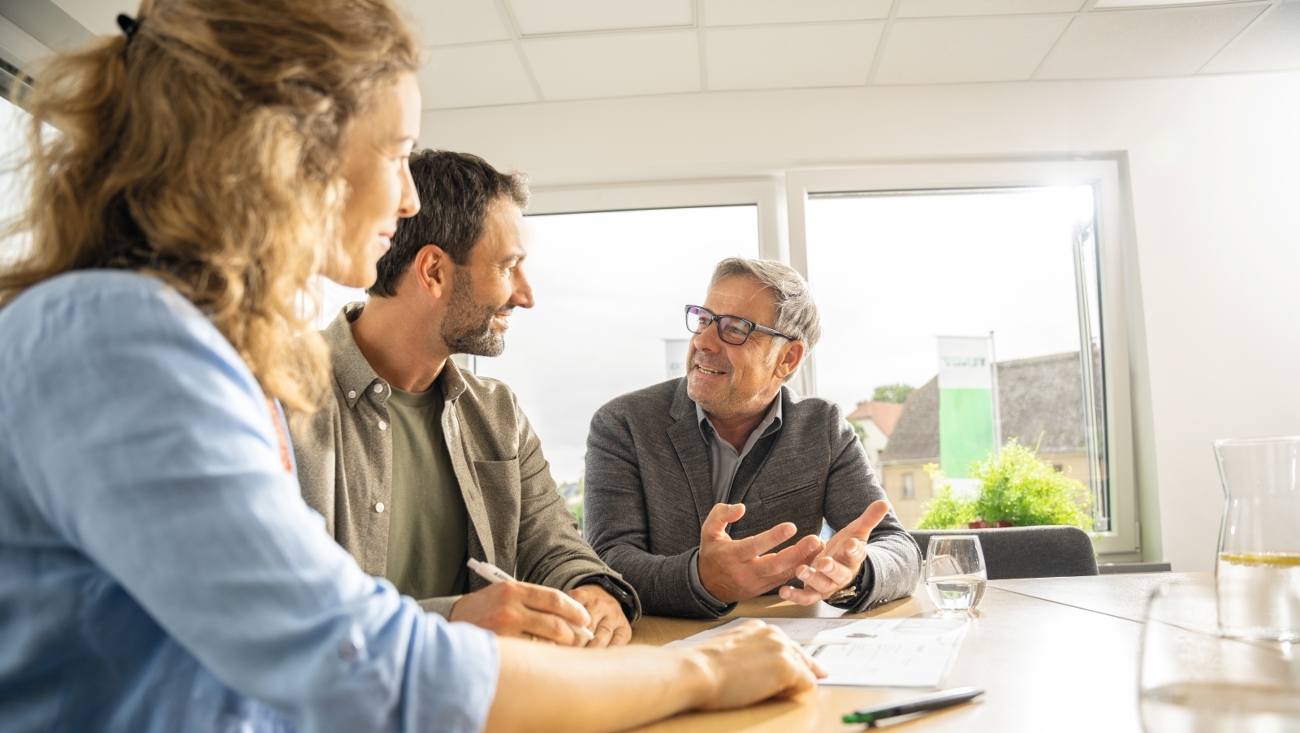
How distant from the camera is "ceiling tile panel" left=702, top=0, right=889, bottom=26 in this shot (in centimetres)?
302

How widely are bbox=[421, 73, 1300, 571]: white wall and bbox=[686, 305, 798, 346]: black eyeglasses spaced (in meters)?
1.55

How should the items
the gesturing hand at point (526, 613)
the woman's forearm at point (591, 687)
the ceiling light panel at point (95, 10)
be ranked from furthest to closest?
the ceiling light panel at point (95, 10), the gesturing hand at point (526, 613), the woman's forearm at point (591, 687)

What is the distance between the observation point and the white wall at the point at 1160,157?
357cm

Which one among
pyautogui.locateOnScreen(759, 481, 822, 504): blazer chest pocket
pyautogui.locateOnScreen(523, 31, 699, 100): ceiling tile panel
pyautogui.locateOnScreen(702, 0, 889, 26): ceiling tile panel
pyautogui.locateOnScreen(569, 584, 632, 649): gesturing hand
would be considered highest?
pyautogui.locateOnScreen(702, 0, 889, 26): ceiling tile panel

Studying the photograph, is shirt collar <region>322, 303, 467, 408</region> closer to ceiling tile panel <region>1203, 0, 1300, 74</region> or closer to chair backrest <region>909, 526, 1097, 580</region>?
chair backrest <region>909, 526, 1097, 580</region>

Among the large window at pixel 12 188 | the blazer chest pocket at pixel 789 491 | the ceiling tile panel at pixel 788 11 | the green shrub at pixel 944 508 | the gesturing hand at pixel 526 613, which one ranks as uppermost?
the ceiling tile panel at pixel 788 11

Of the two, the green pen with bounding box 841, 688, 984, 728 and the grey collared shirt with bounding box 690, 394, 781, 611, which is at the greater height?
the grey collared shirt with bounding box 690, 394, 781, 611

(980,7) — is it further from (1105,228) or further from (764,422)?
(764,422)

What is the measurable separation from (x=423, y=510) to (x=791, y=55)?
2494 mm

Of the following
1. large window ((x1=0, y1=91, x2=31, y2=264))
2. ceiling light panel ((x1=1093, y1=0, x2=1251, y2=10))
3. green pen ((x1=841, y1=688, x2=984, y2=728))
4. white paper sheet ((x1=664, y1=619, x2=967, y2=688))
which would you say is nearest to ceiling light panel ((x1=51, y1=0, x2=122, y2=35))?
large window ((x1=0, y1=91, x2=31, y2=264))

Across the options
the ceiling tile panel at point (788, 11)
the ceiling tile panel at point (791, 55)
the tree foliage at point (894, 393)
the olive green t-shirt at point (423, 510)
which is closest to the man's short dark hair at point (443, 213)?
the olive green t-shirt at point (423, 510)

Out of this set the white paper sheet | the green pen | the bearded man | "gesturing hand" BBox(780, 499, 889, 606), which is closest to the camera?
the green pen

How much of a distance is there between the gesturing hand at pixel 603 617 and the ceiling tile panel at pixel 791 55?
8.04ft

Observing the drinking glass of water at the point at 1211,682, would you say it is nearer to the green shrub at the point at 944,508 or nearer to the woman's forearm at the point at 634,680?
the woman's forearm at the point at 634,680
